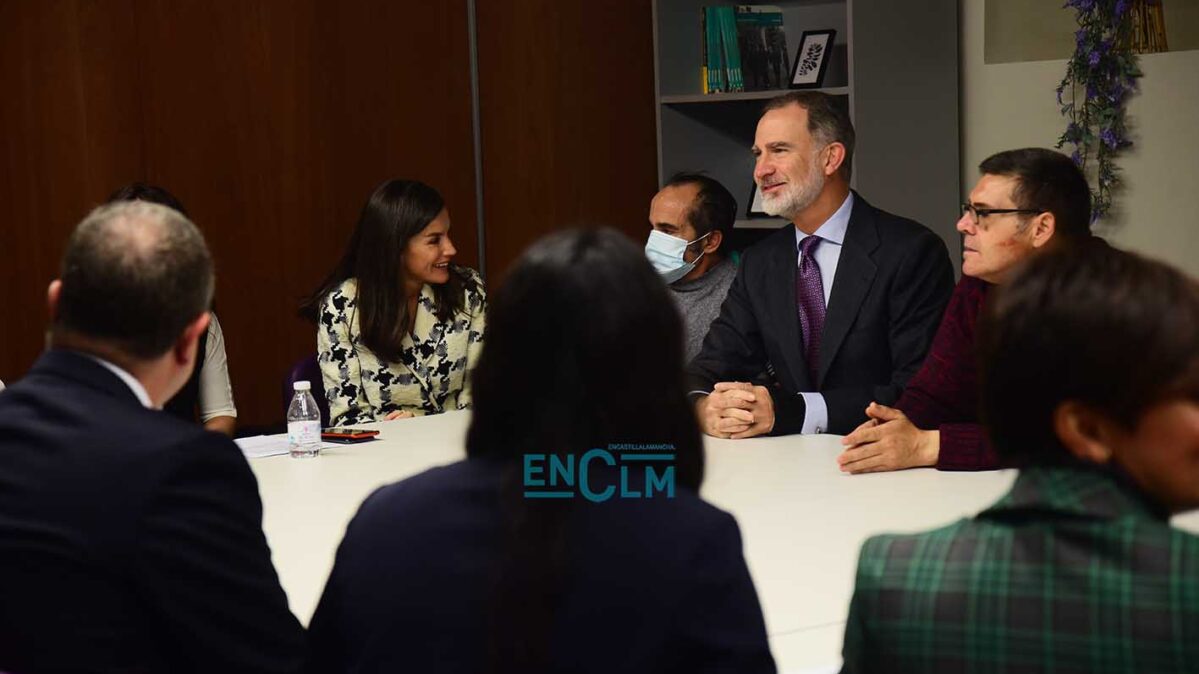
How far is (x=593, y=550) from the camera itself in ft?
4.37

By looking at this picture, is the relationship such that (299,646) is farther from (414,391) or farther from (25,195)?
(25,195)

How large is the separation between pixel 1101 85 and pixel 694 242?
1474 mm

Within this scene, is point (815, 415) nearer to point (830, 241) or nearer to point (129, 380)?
point (830, 241)

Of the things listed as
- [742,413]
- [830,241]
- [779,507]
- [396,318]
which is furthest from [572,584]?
[396,318]

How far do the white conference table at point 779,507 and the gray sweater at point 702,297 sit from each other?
46.1 inches

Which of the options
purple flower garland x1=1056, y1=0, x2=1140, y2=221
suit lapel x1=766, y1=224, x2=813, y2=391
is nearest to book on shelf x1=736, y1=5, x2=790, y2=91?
purple flower garland x1=1056, y1=0, x2=1140, y2=221

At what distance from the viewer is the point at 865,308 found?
3.64m

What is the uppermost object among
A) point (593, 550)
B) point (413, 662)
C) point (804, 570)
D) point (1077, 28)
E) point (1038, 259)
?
point (1077, 28)

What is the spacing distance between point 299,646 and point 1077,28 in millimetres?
4084

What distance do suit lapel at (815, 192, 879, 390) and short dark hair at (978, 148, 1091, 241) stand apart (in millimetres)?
557

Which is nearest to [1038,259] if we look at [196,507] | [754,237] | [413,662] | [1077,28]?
[413,662]

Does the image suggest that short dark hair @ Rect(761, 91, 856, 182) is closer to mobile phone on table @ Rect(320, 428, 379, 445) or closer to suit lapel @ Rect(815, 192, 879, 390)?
suit lapel @ Rect(815, 192, 879, 390)

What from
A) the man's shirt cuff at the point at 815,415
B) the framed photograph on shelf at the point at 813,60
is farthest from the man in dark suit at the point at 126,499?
the framed photograph on shelf at the point at 813,60

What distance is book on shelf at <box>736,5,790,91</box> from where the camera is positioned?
18.1 feet
